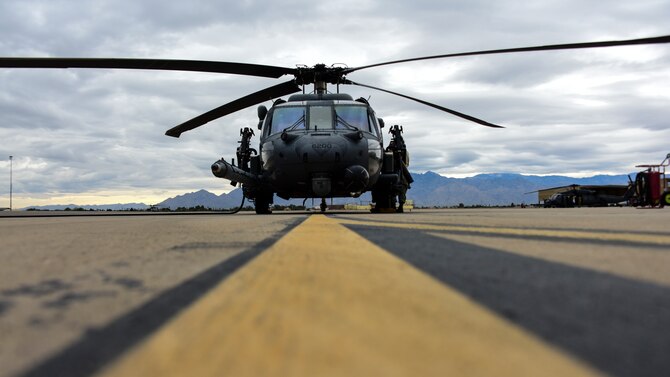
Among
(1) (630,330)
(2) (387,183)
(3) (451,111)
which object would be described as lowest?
(1) (630,330)

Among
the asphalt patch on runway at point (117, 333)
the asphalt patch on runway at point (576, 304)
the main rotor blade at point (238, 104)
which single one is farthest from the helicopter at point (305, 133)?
the asphalt patch on runway at point (117, 333)

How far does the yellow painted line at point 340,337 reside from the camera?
0.93 meters

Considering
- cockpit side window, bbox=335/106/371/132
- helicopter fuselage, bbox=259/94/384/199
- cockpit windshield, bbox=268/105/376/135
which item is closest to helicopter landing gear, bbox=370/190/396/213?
helicopter fuselage, bbox=259/94/384/199

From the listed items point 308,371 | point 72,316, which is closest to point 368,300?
point 308,371

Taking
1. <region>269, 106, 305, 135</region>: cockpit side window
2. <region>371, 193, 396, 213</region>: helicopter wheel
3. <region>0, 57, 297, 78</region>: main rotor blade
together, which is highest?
<region>0, 57, 297, 78</region>: main rotor blade

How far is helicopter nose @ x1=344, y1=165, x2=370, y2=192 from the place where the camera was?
12500 mm

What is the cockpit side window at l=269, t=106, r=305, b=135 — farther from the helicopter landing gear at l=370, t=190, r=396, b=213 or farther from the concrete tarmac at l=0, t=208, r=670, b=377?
the concrete tarmac at l=0, t=208, r=670, b=377

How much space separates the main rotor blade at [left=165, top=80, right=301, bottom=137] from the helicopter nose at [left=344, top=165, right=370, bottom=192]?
13.6ft

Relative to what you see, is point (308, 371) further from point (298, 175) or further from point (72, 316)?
point (298, 175)

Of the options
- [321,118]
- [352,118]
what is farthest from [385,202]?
[321,118]

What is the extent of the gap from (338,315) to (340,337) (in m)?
0.22

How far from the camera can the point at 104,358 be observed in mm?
1020

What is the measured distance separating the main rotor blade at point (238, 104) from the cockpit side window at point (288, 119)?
1517 mm

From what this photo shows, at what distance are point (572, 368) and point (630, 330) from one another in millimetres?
430
